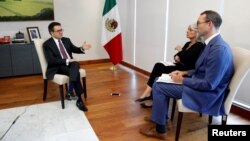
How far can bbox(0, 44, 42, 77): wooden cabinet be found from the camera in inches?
169

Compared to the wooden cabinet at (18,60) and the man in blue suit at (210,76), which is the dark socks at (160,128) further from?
the wooden cabinet at (18,60)

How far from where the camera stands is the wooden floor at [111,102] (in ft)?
8.04

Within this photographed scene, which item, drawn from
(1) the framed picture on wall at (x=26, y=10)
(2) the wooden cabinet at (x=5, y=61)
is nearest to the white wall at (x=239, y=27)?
(1) the framed picture on wall at (x=26, y=10)

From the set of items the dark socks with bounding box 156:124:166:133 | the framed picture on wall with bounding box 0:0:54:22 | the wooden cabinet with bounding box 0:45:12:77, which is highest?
the framed picture on wall with bounding box 0:0:54:22

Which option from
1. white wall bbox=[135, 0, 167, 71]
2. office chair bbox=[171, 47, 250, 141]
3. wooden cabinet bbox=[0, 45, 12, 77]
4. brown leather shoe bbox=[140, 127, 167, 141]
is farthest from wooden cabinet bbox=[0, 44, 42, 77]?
office chair bbox=[171, 47, 250, 141]

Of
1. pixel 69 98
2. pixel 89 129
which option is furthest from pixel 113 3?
pixel 89 129

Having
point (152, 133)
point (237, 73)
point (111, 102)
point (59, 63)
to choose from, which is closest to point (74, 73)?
point (59, 63)

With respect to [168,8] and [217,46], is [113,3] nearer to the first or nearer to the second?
[168,8]

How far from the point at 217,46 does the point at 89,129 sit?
5.03 feet

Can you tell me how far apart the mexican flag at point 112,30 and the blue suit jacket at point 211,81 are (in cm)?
289

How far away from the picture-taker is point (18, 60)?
4.39 meters

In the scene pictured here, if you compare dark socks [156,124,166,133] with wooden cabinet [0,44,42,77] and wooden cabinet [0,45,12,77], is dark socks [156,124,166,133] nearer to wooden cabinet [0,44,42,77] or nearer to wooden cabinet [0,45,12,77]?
wooden cabinet [0,44,42,77]

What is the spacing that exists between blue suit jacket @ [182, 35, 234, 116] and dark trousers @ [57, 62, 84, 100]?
143cm

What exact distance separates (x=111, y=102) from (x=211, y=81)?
1.65 m
